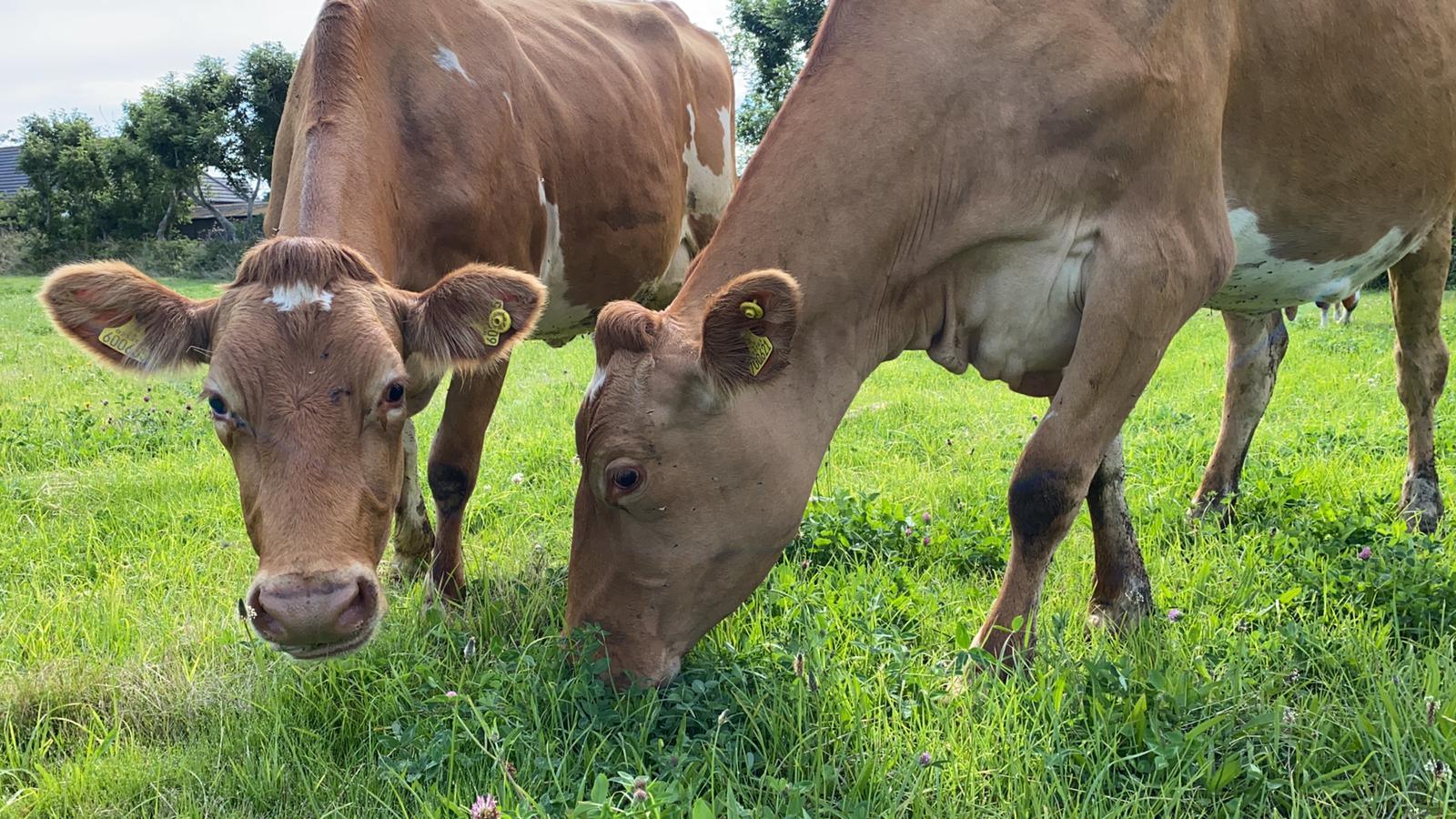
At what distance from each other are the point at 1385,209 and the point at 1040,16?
5.98 feet

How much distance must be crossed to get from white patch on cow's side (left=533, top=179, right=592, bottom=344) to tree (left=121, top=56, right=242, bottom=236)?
37.7 m

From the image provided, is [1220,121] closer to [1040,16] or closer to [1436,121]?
[1040,16]

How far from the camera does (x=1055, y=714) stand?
2.36 metres

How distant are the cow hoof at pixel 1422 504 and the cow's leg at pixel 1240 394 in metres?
Result: 0.67

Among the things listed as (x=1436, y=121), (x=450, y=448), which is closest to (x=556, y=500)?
(x=450, y=448)

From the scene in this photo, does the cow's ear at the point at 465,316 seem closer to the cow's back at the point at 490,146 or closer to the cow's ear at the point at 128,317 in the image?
the cow's back at the point at 490,146

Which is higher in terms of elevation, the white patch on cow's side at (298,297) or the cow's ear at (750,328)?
the white patch on cow's side at (298,297)

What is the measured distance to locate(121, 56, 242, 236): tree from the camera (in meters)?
36.5

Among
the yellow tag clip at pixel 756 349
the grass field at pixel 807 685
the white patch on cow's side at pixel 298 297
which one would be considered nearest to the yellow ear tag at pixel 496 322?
the white patch on cow's side at pixel 298 297

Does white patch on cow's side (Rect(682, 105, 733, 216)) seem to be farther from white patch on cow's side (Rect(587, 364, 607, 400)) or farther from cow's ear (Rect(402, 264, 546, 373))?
white patch on cow's side (Rect(587, 364, 607, 400))

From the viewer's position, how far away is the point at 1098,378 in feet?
9.20

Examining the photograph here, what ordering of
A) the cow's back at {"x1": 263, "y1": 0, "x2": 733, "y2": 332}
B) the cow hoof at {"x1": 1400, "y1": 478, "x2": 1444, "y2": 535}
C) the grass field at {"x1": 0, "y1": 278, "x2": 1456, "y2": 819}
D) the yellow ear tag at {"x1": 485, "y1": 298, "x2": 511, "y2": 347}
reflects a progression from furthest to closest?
the cow hoof at {"x1": 1400, "y1": 478, "x2": 1444, "y2": 535}, the cow's back at {"x1": 263, "y1": 0, "x2": 733, "y2": 332}, the yellow ear tag at {"x1": 485, "y1": 298, "x2": 511, "y2": 347}, the grass field at {"x1": 0, "y1": 278, "x2": 1456, "y2": 819}

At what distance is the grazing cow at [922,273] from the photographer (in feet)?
8.94

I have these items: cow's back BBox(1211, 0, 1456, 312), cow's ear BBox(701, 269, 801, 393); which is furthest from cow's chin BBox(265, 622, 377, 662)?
cow's back BBox(1211, 0, 1456, 312)
